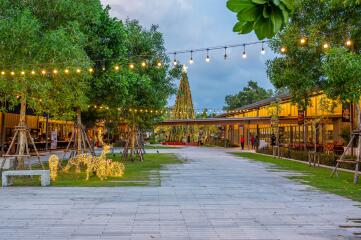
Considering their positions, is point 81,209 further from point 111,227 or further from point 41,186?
point 41,186

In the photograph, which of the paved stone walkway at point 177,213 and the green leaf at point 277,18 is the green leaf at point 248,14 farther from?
the paved stone walkway at point 177,213

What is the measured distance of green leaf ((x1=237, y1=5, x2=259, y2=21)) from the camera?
172 centimetres

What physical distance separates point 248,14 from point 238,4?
0.07m

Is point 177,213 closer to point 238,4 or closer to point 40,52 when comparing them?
point 238,4

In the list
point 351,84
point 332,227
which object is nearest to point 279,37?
point 351,84

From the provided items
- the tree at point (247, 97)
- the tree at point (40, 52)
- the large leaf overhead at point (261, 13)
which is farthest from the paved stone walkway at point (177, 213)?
the tree at point (247, 97)

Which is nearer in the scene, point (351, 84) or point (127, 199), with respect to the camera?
point (127, 199)

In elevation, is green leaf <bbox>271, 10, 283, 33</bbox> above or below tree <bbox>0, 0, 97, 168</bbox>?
below

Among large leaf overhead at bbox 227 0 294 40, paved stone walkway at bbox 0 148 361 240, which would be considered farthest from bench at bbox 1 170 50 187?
large leaf overhead at bbox 227 0 294 40

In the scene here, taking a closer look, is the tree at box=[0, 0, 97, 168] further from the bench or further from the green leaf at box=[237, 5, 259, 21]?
the green leaf at box=[237, 5, 259, 21]

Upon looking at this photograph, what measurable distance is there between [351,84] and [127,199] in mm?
9181

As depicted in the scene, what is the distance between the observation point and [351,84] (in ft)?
53.9

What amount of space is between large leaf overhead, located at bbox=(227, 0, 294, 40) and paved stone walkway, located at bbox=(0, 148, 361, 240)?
6469 mm

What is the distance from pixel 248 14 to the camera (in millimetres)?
1739
